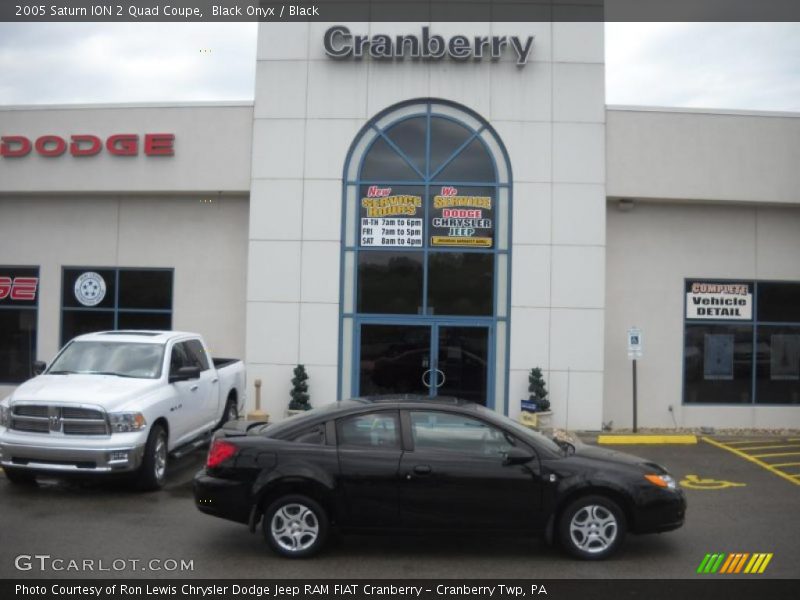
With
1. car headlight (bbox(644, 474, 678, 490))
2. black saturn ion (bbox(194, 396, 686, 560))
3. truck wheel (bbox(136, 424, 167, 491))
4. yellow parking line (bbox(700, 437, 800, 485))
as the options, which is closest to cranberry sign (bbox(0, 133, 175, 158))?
truck wheel (bbox(136, 424, 167, 491))

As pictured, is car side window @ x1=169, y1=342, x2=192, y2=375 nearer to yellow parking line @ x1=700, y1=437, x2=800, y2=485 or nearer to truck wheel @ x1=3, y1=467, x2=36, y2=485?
truck wheel @ x1=3, y1=467, x2=36, y2=485

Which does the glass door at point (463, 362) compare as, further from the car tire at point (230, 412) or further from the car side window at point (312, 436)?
the car side window at point (312, 436)

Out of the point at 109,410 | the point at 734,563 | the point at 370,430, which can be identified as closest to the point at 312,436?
the point at 370,430

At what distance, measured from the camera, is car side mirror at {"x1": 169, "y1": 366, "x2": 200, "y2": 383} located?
10383 millimetres

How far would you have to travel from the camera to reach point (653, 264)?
53.0 feet

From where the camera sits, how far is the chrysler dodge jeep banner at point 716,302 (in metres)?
16.1

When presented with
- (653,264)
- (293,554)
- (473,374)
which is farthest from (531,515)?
(653,264)

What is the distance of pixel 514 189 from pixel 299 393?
18.9 ft

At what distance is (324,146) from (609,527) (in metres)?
10.4

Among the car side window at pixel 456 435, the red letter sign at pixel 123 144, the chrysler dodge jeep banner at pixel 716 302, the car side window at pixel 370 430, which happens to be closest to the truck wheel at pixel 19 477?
the car side window at pixel 370 430

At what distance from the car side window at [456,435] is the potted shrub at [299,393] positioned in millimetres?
7711

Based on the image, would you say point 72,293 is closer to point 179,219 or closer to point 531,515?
point 179,219
